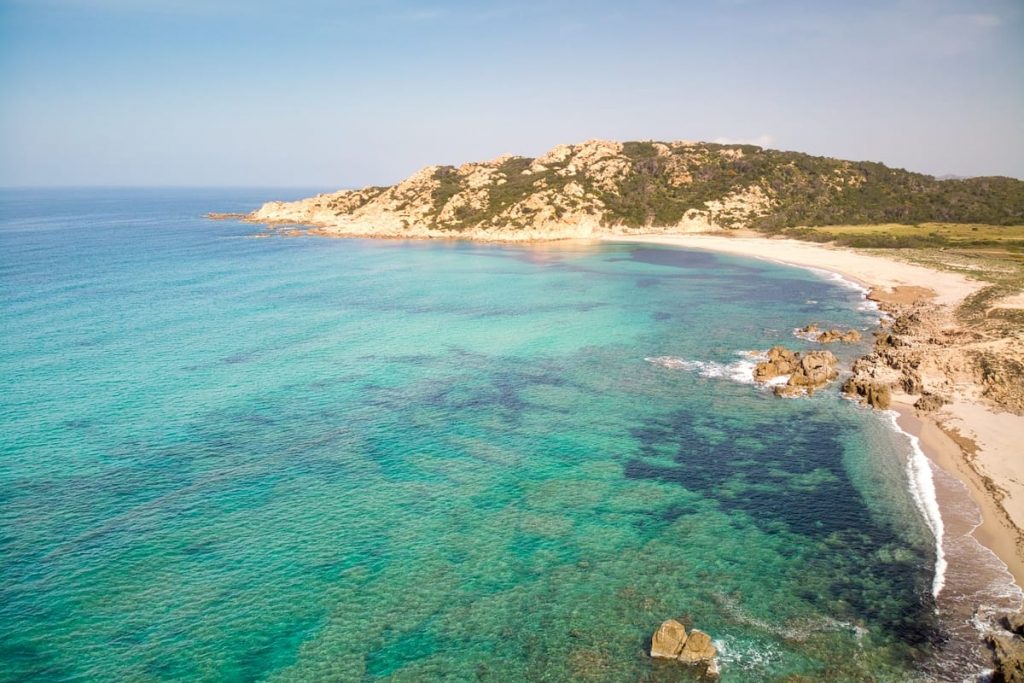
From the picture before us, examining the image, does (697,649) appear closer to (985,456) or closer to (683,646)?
→ (683,646)

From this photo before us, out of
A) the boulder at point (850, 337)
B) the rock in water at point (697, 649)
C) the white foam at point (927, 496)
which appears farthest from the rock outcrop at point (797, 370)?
the rock in water at point (697, 649)

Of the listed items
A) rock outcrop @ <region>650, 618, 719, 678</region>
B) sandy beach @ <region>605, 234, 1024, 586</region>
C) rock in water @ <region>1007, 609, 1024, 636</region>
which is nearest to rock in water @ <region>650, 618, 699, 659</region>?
rock outcrop @ <region>650, 618, 719, 678</region>

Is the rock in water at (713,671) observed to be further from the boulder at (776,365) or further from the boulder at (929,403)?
the boulder at (776,365)

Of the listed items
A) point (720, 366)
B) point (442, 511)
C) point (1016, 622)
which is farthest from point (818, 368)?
point (442, 511)

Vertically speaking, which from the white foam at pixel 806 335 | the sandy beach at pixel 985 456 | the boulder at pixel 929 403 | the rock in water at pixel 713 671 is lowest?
the rock in water at pixel 713 671

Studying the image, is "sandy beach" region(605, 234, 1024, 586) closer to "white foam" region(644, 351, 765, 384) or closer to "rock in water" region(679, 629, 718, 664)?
"white foam" region(644, 351, 765, 384)

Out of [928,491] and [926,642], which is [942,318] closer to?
[928,491]
